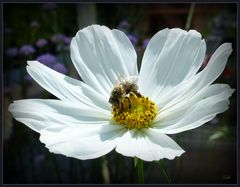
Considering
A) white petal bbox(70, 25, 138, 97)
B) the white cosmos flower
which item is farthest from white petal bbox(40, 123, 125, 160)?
white petal bbox(70, 25, 138, 97)

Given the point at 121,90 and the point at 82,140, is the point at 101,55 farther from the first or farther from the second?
the point at 82,140

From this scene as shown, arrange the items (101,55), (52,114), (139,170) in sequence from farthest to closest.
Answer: (101,55)
(52,114)
(139,170)

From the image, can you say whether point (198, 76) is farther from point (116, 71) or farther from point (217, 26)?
point (217, 26)

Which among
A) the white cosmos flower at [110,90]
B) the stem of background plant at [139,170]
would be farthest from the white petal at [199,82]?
the stem of background plant at [139,170]

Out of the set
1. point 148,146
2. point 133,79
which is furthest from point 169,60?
point 148,146

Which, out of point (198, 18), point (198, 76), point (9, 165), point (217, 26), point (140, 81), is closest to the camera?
point (198, 76)

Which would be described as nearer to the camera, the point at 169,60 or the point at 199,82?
the point at 199,82

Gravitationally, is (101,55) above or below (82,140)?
above

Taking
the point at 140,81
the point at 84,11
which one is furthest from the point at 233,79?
the point at 140,81
